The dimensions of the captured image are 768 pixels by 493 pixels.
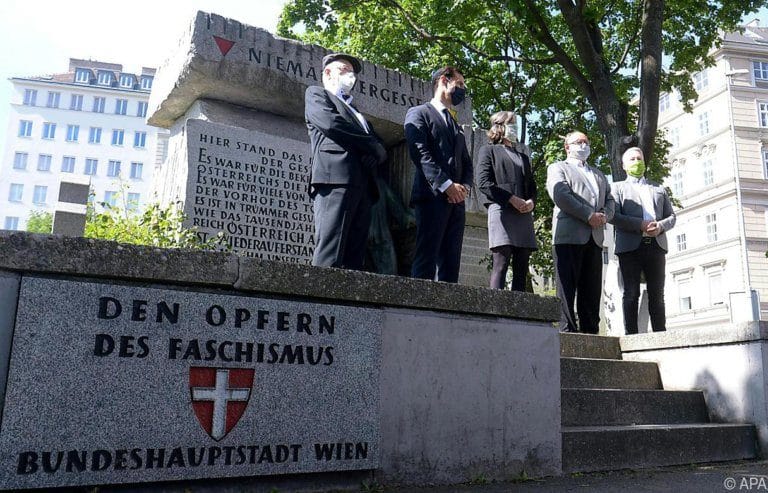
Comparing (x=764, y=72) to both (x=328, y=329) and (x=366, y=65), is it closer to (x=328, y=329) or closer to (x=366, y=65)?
(x=366, y=65)

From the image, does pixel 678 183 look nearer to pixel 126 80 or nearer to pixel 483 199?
pixel 483 199

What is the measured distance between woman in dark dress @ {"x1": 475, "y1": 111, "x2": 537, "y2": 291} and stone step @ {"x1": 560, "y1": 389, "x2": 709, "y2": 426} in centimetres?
113

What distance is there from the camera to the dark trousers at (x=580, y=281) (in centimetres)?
607

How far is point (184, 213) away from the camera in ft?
19.4

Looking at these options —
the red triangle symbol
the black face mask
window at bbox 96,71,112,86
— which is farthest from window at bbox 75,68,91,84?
the black face mask

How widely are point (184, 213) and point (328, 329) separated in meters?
2.99

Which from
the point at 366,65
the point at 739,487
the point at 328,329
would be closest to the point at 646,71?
the point at 366,65

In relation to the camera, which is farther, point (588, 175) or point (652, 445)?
point (588, 175)

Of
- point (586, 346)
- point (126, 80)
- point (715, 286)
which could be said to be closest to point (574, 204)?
point (586, 346)

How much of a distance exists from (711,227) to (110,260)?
47186mm

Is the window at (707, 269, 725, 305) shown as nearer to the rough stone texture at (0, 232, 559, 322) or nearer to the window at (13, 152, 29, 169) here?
the rough stone texture at (0, 232, 559, 322)

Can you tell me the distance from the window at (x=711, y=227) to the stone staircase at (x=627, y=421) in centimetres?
4241

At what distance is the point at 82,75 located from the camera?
2972 inches

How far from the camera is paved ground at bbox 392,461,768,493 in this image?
3.58 m
